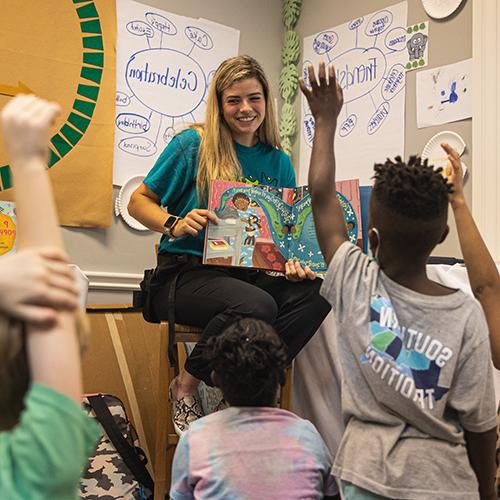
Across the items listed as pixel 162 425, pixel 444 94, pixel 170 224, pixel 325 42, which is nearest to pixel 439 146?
pixel 444 94

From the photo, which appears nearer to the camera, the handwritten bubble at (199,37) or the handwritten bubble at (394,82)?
the handwritten bubble at (394,82)

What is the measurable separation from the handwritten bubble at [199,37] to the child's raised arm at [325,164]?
203cm

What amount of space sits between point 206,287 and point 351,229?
0.44m

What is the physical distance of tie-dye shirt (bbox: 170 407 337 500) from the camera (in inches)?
47.4

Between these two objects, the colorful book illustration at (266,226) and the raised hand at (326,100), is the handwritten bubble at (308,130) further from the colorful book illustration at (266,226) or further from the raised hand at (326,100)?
the raised hand at (326,100)

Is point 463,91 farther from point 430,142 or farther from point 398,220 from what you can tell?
point 398,220

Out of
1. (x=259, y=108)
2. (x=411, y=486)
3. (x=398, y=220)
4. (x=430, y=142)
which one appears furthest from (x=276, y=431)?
(x=430, y=142)

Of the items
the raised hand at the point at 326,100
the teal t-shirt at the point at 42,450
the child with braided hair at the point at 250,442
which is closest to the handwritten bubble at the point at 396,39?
the raised hand at the point at 326,100

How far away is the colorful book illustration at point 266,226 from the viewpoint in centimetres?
187

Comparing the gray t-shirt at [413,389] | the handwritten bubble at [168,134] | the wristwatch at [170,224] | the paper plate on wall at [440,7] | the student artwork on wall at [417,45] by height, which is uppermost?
the paper plate on wall at [440,7]

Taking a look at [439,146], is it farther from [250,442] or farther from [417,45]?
[250,442]

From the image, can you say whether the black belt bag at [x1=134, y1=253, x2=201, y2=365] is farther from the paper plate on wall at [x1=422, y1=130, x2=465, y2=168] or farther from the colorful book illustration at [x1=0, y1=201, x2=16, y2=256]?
the paper plate on wall at [x1=422, y1=130, x2=465, y2=168]

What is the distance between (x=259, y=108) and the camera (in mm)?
2084

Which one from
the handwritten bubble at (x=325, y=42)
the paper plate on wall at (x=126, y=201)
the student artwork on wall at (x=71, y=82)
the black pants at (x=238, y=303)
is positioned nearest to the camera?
the black pants at (x=238, y=303)
